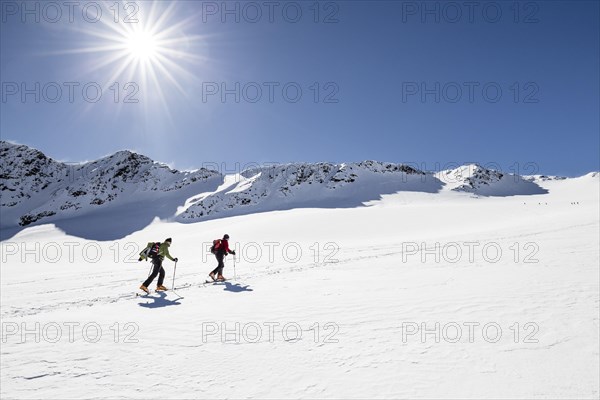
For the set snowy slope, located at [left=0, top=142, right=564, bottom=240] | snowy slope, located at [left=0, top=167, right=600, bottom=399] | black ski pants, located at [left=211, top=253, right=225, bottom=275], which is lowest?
snowy slope, located at [left=0, top=167, right=600, bottom=399]

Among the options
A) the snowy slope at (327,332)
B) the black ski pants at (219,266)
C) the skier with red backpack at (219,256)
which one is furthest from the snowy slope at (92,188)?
the snowy slope at (327,332)

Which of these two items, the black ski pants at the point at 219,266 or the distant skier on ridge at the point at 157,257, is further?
the black ski pants at the point at 219,266

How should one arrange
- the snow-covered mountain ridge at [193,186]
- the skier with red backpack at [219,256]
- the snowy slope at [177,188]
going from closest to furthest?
the skier with red backpack at [219,256]
the snowy slope at [177,188]
the snow-covered mountain ridge at [193,186]

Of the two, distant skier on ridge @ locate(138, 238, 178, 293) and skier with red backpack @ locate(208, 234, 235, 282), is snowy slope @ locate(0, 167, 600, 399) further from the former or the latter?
distant skier on ridge @ locate(138, 238, 178, 293)

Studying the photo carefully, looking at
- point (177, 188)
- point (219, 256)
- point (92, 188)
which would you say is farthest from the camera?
point (177, 188)

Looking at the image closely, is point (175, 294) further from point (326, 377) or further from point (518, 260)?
point (518, 260)

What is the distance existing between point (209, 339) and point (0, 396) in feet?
10.4

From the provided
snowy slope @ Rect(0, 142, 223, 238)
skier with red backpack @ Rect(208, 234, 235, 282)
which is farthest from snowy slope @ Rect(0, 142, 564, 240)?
skier with red backpack @ Rect(208, 234, 235, 282)

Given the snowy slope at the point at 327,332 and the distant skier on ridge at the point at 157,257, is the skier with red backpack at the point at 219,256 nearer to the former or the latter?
the snowy slope at the point at 327,332

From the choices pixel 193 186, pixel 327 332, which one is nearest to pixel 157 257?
pixel 327 332

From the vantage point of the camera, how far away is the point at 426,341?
623 centimetres

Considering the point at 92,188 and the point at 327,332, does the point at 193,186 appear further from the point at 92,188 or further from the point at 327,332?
the point at 327,332

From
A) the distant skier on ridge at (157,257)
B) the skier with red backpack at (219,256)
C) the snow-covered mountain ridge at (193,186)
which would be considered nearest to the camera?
the distant skier on ridge at (157,257)

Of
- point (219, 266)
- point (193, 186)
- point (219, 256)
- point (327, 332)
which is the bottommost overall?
point (327, 332)
